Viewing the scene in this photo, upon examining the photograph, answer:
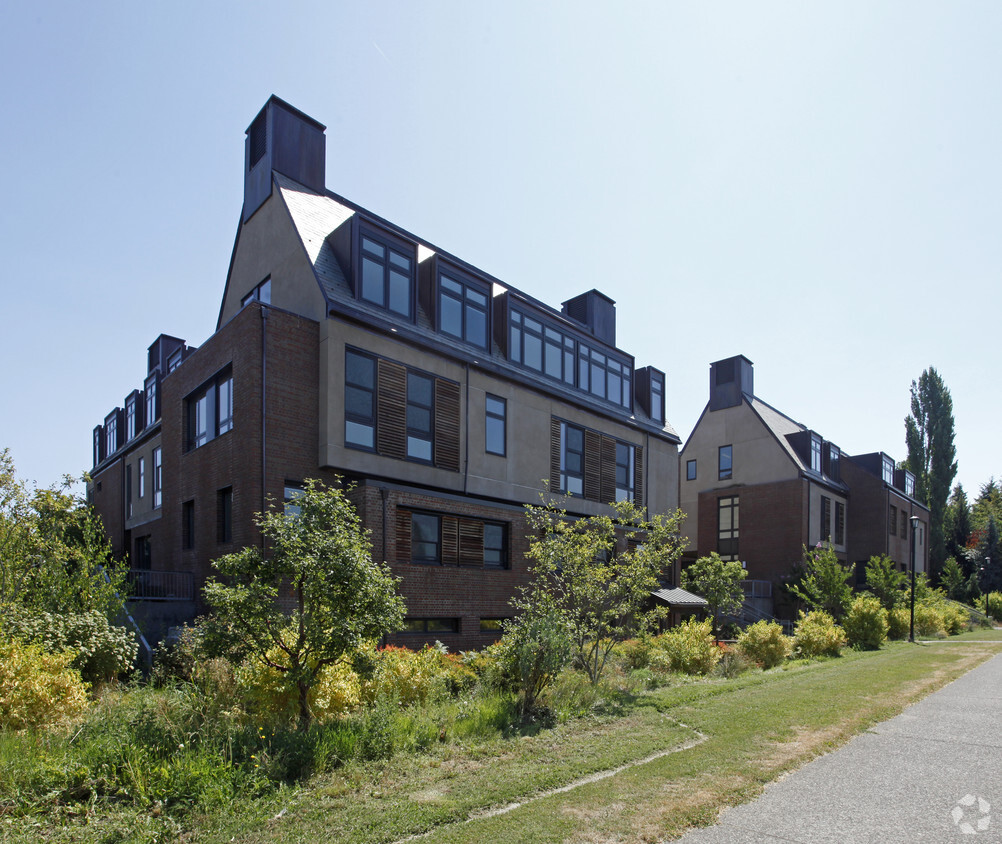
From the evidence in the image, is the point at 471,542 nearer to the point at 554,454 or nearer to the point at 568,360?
the point at 554,454

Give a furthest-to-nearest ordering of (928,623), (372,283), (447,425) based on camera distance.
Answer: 1. (928,623)
2. (447,425)
3. (372,283)

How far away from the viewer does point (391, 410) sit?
63.2 feet

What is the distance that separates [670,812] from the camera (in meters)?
5.95

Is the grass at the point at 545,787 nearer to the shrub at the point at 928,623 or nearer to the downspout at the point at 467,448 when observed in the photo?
the downspout at the point at 467,448

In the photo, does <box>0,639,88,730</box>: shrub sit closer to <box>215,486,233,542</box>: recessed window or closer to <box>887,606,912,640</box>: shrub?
<box>215,486,233,542</box>: recessed window

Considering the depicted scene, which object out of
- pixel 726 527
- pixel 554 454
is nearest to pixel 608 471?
pixel 554 454

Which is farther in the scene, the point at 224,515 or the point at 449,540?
the point at 449,540

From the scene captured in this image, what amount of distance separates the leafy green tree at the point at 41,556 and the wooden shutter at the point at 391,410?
8019mm

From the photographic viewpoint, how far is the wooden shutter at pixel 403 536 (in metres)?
18.4

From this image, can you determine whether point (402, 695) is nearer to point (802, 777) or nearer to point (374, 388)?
point (802, 777)

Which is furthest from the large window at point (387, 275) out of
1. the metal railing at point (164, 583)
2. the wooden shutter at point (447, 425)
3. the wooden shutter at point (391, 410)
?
the metal railing at point (164, 583)

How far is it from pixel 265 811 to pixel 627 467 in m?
23.4

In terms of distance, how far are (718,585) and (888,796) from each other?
891 inches

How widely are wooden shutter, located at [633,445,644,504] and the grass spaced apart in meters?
17.0
